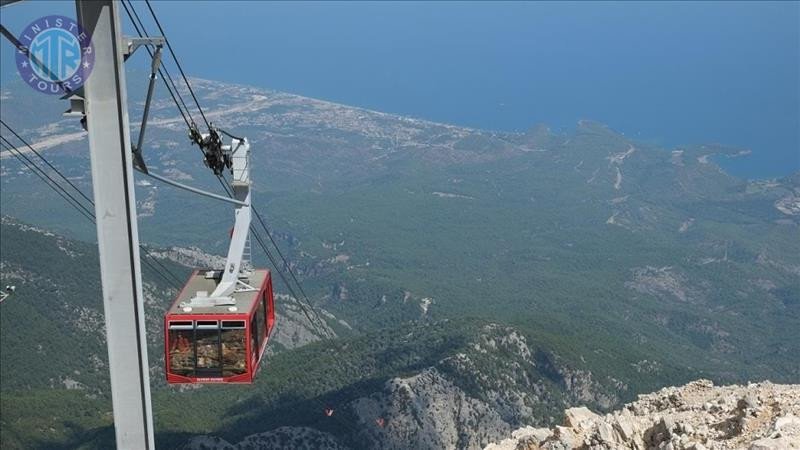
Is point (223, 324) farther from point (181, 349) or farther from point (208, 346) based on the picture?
point (181, 349)

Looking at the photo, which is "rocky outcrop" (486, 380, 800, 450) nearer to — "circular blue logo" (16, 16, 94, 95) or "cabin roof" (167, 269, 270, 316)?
"cabin roof" (167, 269, 270, 316)

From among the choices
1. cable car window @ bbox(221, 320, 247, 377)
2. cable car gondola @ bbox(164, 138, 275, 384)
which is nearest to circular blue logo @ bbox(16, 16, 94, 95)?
cable car gondola @ bbox(164, 138, 275, 384)

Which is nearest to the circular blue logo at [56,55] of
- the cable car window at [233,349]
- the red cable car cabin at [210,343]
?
the red cable car cabin at [210,343]

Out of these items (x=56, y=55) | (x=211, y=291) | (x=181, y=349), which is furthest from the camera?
(x=211, y=291)

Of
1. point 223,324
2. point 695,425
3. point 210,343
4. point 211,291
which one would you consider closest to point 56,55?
point 223,324

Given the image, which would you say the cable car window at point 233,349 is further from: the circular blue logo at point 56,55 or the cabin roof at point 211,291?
the circular blue logo at point 56,55
